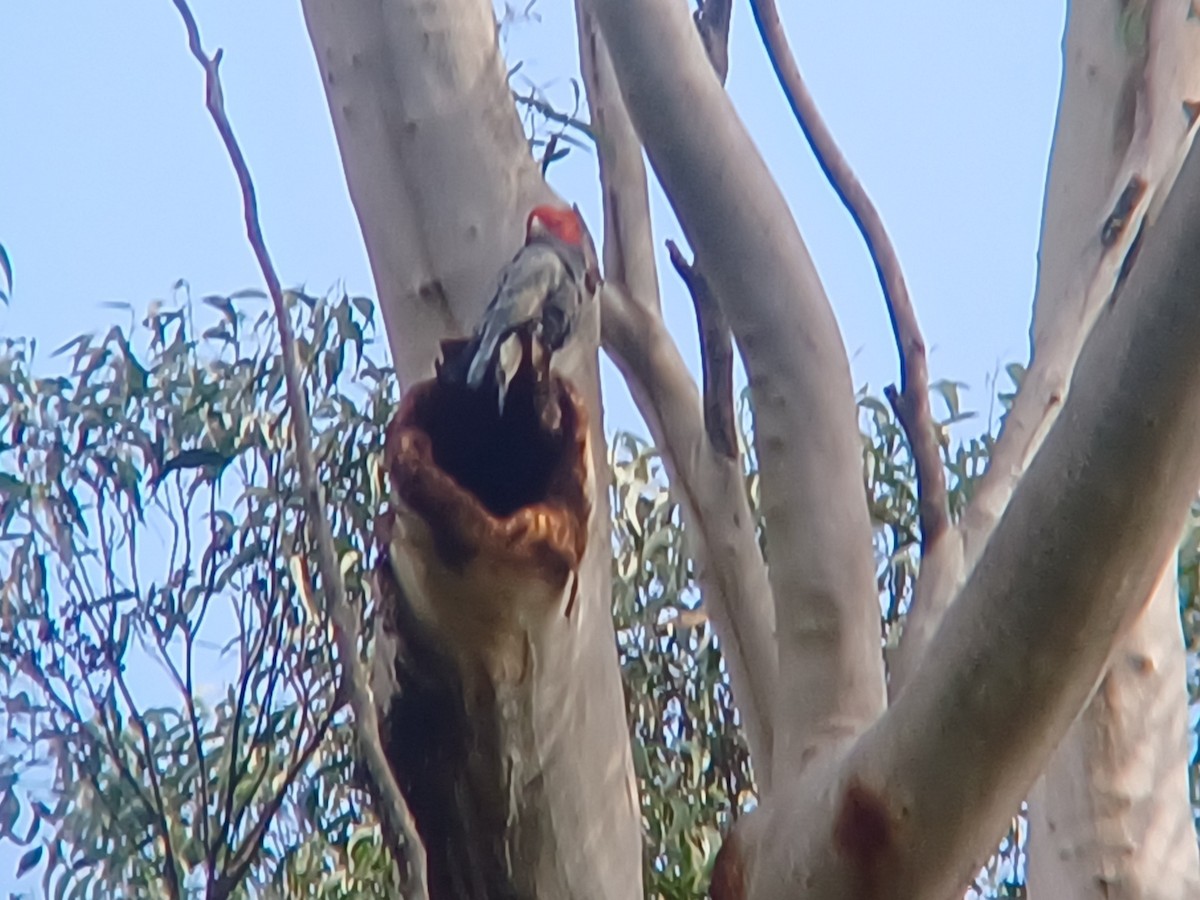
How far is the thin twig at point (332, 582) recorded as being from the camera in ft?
2.05

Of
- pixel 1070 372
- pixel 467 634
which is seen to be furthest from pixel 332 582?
pixel 1070 372

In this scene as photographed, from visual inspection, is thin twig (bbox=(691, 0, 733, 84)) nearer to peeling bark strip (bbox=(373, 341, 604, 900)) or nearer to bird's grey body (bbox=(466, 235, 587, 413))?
bird's grey body (bbox=(466, 235, 587, 413))

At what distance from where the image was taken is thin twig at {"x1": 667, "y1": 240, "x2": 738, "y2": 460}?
3.72 ft

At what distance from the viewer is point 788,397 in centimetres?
101

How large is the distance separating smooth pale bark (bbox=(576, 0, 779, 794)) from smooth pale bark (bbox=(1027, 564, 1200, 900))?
269 millimetres

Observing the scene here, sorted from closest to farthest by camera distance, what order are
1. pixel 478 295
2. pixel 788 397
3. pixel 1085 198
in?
pixel 478 295 < pixel 788 397 < pixel 1085 198

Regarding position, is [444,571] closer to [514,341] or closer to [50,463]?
[514,341]

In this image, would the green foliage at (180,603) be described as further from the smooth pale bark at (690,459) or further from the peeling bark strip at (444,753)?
the peeling bark strip at (444,753)

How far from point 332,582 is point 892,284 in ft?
2.29

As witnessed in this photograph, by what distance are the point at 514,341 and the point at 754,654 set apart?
1.60ft

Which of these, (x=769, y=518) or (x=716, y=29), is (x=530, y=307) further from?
(x=716, y=29)

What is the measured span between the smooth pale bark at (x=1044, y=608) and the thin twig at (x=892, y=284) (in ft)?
1.20

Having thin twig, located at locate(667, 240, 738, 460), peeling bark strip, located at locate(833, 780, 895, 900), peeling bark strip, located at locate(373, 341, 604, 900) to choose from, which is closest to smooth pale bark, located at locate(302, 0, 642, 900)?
peeling bark strip, located at locate(373, 341, 604, 900)

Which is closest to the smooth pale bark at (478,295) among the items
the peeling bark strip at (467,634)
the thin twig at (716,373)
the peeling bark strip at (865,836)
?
the peeling bark strip at (467,634)
